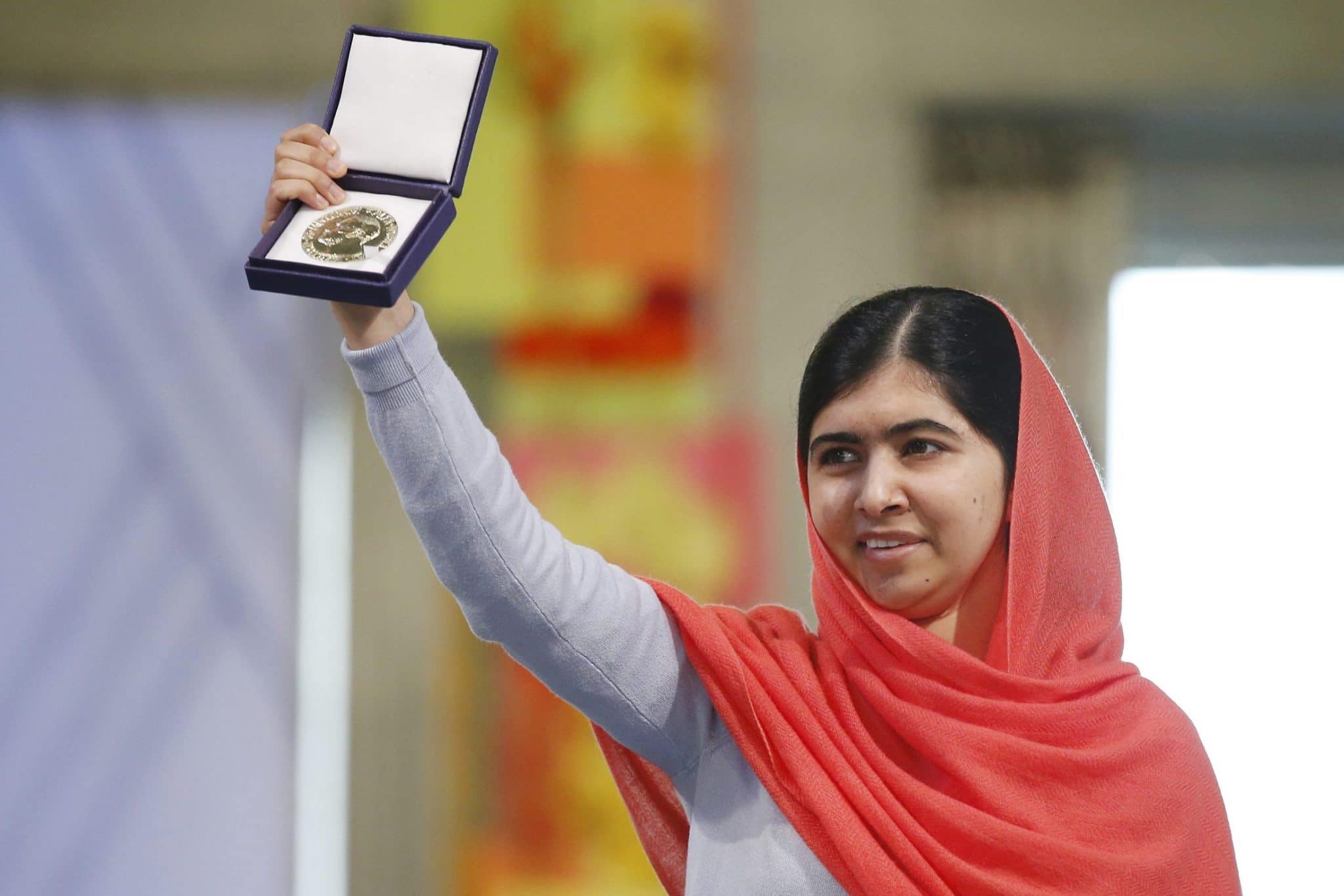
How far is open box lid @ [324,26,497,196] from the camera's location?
3.29 feet

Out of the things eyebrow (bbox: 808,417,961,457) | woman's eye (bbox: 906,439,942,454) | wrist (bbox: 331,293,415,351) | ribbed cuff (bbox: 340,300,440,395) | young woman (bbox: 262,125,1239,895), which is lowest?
young woman (bbox: 262,125,1239,895)

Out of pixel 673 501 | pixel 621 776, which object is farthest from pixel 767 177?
pixel 621 776

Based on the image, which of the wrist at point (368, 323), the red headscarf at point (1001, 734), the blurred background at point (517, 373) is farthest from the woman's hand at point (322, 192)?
the blurred background at point (517, 373)

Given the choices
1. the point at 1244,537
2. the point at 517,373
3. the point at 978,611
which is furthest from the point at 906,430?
the point at 1244,537

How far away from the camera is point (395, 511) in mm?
2527

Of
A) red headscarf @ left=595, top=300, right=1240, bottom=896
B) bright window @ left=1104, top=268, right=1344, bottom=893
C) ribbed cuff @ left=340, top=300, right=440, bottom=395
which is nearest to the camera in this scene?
ribbed cuff @ left=340, top=300, right=440, bottom=395

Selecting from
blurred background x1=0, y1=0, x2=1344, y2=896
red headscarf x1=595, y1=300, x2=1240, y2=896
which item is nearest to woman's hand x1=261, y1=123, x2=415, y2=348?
red headscarf x1=595, y1=300, x2=1240, y2=896

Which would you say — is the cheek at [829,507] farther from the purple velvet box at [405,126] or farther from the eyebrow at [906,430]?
the purple velvet box at [405,126]

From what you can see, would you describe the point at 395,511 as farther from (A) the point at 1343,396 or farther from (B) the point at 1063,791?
(A) the point at 1343,396

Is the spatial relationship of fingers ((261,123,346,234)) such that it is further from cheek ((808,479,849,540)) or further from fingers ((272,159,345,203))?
cheek ((808,479,849,540))

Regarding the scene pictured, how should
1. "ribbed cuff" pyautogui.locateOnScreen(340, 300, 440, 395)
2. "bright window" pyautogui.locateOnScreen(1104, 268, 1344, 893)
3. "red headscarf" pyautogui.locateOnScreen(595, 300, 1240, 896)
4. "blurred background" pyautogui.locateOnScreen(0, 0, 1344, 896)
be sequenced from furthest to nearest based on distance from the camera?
"bright window" pyautogui.locateOnScreen(1104, 268, 1344, 893) < "blurred background" pyautogui.locateOnScreen(0, 0, 1344, 896) < "red headscarf" pyautogui.locateOnScreen(595, 300, 1240, 896) < "ribbed cuff" pyautogui.locateOnScreen(340, 300, 440, 395)

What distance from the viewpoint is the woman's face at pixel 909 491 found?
106 centimetres

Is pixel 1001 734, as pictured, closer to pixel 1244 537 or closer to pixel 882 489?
pixel 882 489

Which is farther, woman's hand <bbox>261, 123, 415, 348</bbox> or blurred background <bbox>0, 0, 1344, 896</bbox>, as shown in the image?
blurred background <bbox>0, 0, 1344, 896</bbox>
